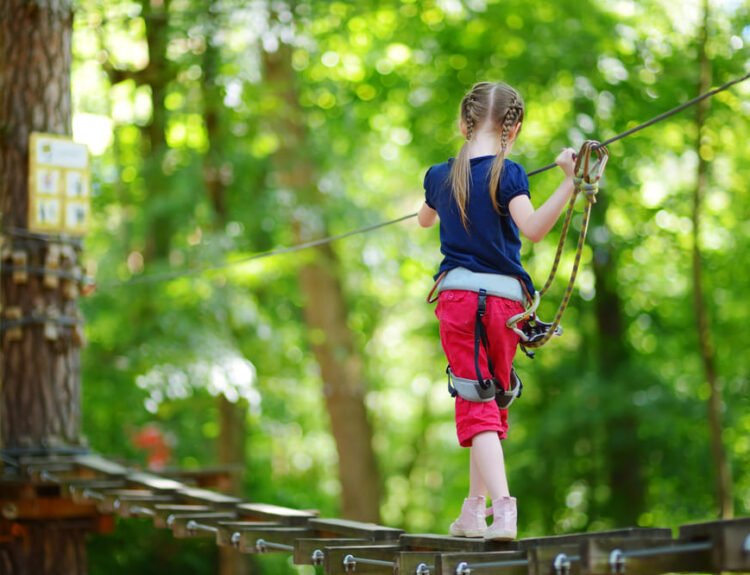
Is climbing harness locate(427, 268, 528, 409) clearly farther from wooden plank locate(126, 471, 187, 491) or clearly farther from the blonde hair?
wooden plank locate(126, 471, 187, 491)

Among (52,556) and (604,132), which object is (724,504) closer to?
(604,132)

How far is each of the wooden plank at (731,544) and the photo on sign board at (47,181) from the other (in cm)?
464

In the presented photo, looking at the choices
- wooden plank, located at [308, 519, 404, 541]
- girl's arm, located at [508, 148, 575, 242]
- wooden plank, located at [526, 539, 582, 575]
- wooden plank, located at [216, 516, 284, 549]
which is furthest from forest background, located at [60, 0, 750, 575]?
wooden plank, located at [526, 539, 582, 575]

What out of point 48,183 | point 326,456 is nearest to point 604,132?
point 48,183

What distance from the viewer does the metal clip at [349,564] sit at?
3164 millimetres

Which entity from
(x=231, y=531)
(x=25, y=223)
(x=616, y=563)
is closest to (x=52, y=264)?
(x=25, y=223)

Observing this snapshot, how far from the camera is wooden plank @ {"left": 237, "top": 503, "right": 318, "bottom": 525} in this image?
4250mm

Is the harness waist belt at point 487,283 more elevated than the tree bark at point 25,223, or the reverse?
the tree bark at point 25,223

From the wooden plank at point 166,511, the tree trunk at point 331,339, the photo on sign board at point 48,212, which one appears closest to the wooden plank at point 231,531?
the wooden plank at point 166,511

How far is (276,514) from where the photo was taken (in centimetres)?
430

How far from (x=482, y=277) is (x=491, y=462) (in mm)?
588

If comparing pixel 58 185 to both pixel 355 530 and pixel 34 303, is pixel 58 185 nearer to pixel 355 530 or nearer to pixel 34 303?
pixel 34 303

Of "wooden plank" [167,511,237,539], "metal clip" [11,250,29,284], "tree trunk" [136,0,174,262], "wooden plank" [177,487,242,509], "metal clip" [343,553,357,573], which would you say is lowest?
"metal clip" [343,553,357,573]

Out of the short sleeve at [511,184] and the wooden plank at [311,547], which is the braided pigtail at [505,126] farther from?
the wooden plank at [311,547]
